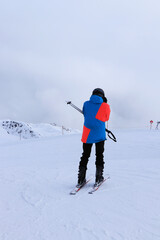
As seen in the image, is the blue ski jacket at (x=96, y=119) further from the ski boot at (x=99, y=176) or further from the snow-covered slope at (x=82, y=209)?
the snow-covered slope at (x=82, y=209)

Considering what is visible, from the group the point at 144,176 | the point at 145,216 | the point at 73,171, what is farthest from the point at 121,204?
the point at 73,171

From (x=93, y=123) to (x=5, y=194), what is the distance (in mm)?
2408

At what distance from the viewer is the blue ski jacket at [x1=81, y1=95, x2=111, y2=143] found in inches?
202

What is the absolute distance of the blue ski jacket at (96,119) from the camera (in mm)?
5129

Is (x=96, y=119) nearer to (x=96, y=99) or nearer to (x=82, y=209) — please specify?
(x=96, y=99)

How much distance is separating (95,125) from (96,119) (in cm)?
14

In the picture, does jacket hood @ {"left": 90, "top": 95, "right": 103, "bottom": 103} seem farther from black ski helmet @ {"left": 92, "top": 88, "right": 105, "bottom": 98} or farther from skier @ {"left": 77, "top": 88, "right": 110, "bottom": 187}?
black ski helmet @ {"left": 92, "top": 88, "right": 105, "bottom": 98}

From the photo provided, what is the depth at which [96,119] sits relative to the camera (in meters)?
5.15

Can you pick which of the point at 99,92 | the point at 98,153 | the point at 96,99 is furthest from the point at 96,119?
→ the point at 98,153

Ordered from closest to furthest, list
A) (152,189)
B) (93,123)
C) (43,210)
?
(43,210) < (152,189) < (93,123)

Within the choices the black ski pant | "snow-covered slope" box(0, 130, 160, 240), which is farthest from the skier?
"snow-covered slope" box(0, 130, 160, 240)

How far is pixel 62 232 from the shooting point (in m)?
2.87

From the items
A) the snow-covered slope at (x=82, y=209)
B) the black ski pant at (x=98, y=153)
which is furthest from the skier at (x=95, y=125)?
the snow-covered slope at (x=82, y=209)

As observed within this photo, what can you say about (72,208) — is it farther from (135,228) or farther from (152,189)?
(152,189)
